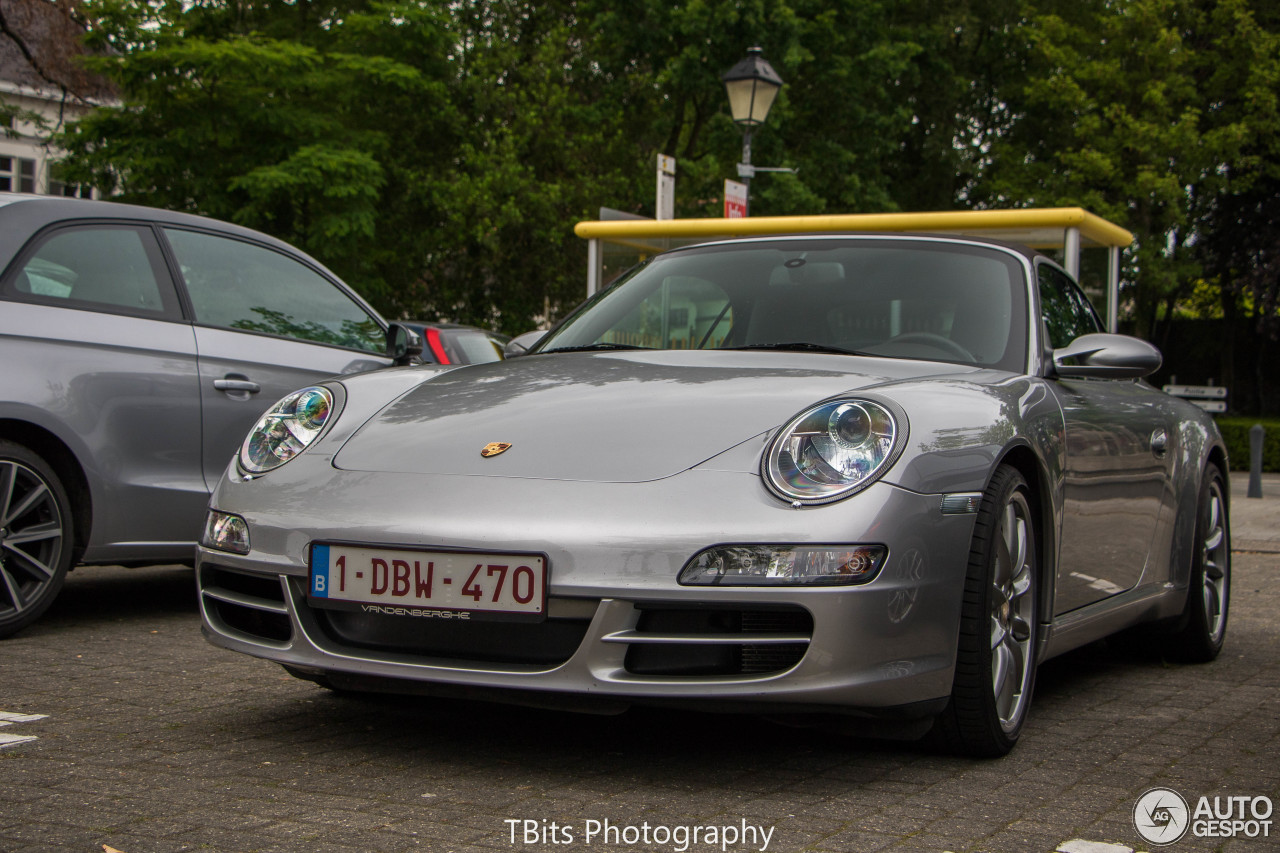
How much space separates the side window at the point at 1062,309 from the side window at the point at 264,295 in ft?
10.1

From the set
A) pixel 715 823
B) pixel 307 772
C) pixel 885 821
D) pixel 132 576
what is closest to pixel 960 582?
pixel 885 821

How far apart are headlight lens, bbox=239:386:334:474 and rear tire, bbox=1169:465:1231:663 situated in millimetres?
3231

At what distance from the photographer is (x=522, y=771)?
10.3 ft

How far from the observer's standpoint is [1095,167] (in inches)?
998

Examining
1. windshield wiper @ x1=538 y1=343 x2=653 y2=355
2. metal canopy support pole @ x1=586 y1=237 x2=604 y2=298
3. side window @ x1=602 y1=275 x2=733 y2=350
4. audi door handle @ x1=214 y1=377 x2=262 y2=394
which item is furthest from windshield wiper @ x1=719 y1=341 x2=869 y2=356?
metal canopy support pole @ x1=586 y1=237 x2=604 y2=298

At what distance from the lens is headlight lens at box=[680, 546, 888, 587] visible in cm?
288

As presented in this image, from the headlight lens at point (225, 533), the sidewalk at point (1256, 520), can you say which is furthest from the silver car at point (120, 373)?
the sidewalk at point (1256, 520)

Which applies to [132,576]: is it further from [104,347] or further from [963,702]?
[963,702]

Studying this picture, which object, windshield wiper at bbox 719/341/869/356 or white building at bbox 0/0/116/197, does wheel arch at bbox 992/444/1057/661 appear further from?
white building at bbox 0/0/116/197

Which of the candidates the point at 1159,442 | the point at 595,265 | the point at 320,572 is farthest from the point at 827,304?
the point at 595,265

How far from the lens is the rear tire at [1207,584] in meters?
5.20

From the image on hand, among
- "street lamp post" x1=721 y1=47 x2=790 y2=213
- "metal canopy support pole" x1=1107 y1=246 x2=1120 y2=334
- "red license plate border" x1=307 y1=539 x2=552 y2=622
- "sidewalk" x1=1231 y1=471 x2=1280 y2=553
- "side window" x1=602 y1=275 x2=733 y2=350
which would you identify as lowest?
"sidewalk" x1=1231 y1=471 x2=1280 y2=553

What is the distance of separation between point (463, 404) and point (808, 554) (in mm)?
1112

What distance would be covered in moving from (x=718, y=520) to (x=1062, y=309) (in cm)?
221
